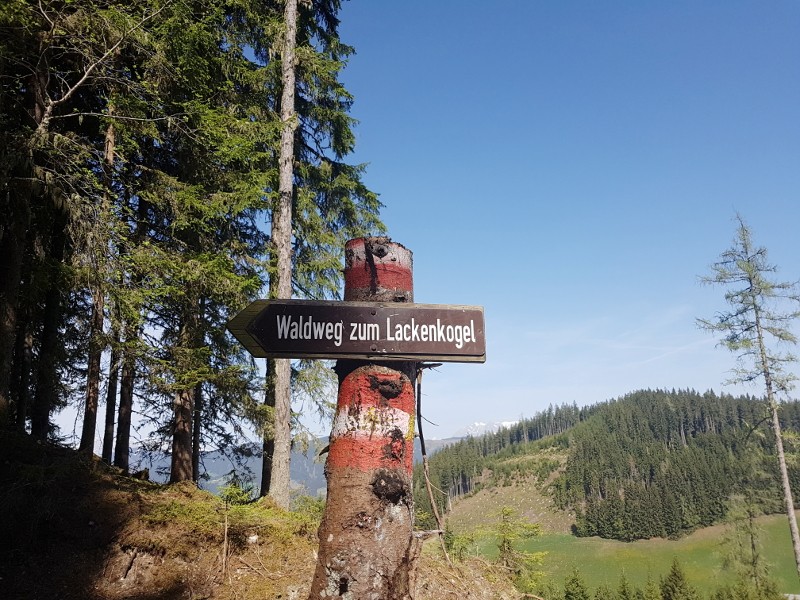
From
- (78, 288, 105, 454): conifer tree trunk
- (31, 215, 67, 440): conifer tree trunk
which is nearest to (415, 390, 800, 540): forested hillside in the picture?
(31, 215, 67, 440): conifer tree trunk

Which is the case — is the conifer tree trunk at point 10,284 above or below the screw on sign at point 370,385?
above

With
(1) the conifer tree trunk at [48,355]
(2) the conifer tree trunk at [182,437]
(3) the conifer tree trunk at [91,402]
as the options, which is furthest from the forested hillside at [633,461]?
(3) the conifer tree trunk at [91,402]

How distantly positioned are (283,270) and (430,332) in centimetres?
873

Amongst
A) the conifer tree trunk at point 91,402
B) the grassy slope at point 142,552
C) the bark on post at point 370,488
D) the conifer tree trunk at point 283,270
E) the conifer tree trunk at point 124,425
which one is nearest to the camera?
the bark on post at point 370,488

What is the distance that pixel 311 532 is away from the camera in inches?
240

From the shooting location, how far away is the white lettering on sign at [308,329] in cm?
227

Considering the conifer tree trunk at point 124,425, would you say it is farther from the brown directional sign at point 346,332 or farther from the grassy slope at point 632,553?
the grassy slope at point 632,553

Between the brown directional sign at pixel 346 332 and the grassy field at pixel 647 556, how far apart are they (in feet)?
225

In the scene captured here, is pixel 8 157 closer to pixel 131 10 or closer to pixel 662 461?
pixel 131 10

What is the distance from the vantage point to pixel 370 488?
214 cm

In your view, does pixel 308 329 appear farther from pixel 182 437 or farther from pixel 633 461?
pixel 633 461

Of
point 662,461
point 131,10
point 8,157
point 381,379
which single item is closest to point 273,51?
point 131,10

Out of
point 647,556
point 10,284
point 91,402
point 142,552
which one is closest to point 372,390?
point 142,552

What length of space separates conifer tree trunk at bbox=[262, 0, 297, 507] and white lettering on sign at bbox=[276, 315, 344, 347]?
8.03 metres
